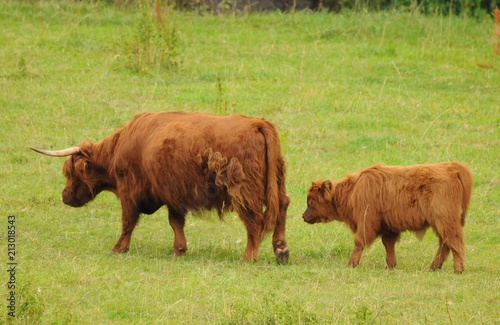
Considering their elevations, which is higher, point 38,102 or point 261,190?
point 261,190

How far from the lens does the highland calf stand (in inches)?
364

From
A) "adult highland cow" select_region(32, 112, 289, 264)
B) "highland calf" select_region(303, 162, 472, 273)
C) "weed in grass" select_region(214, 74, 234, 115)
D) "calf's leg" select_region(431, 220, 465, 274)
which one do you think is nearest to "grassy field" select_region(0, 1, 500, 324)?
"weed in grass" select_region(214, 74, 234, 115)

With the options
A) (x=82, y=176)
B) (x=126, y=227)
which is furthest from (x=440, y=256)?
(x=82, y=176)

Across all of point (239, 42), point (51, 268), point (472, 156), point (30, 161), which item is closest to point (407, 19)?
point (239, 42)

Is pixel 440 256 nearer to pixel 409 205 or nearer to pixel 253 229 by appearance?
pixel 409 205

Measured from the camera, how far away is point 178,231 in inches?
405

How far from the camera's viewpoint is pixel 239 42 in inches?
751

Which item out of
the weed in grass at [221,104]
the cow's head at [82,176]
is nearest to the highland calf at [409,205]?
the cow's head at [82,176]

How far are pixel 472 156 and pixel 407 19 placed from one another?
23.7 ft

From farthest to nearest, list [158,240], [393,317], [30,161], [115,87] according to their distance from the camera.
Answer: [115,87]
[30,161]
[158,240]
[393,317]

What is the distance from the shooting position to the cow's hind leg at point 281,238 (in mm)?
9734

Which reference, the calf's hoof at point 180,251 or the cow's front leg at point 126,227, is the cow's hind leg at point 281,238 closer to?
the calf's hoof at point 180,251

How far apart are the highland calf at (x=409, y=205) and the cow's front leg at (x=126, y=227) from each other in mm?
2129

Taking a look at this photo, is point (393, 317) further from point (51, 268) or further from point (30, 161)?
point (30, 161)
